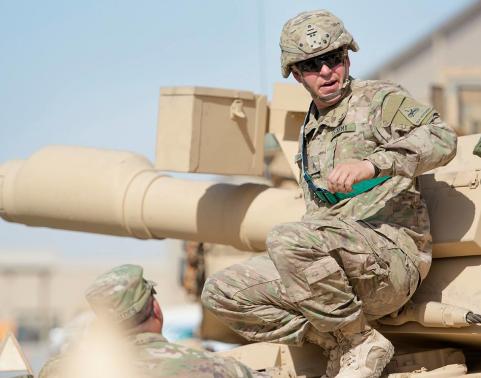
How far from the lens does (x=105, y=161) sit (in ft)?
29.1

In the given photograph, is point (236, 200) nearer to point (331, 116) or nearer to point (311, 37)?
point (331, 116)

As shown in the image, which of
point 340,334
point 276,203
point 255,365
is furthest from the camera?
point 276,203

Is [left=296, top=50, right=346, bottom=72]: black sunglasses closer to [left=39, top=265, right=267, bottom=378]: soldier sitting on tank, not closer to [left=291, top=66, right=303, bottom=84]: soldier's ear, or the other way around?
[left=291, top=66, right=303, bottom=84]: soldier's ear

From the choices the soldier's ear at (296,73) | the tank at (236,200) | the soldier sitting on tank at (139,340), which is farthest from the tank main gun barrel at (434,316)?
the soldier sitting on tank at (139,340)

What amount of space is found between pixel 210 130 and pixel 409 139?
2.03m

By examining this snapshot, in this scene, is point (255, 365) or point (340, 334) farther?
point (255, 365)

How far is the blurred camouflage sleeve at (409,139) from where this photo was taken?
20.6 ft

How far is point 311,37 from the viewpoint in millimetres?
6723

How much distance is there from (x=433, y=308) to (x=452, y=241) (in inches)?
14.0

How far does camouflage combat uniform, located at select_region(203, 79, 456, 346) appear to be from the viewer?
20.6 ft

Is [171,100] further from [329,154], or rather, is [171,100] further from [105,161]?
[329,154]

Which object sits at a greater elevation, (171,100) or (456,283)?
(171,100)

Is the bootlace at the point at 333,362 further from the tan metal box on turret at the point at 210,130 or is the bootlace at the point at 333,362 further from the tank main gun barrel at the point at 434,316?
the tan metal box on turret at the point at 210,130

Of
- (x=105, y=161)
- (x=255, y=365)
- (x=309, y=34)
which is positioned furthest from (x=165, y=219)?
(x=309, y=34)
